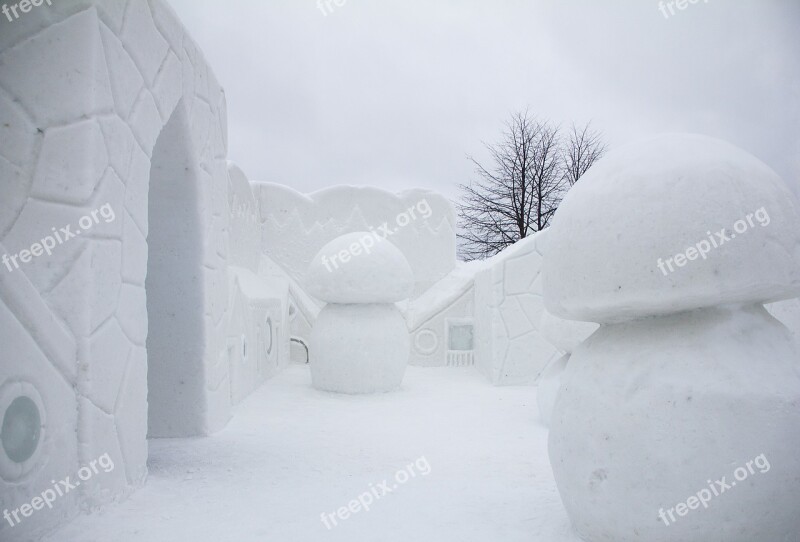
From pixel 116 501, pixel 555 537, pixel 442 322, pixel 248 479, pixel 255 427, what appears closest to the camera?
pixel 555 537

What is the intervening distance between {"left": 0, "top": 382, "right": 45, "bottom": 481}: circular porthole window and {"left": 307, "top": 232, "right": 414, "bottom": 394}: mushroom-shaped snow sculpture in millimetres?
4001

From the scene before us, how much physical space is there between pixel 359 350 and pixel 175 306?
240 centimetres

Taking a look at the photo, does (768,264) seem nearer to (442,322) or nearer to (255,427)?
(255,427)

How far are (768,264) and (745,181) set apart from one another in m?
0.34

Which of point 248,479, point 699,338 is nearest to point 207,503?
point 248,479

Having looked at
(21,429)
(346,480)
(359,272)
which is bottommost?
(346,480)

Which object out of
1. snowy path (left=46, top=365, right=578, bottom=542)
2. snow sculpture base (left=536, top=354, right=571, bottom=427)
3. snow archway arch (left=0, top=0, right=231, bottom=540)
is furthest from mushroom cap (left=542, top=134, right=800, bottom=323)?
snow sculpture base (left=536, top=354, right=571, bottom=427)

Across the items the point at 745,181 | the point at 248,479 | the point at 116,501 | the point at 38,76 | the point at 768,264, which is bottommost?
the point at 248,479

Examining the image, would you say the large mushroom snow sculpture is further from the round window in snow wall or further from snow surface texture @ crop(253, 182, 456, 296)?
snow surface texture @ crop(253, 182, 456, 296)

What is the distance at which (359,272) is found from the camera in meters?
6.34

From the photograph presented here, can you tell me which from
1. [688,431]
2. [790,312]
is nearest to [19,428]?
[688,431]

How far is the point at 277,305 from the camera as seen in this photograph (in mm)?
7945

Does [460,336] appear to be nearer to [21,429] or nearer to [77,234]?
[77,234]

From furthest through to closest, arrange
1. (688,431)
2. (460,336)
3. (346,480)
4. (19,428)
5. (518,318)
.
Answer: (460,336) < (518,318) < (346,480) < (19,428) < (688,431)
